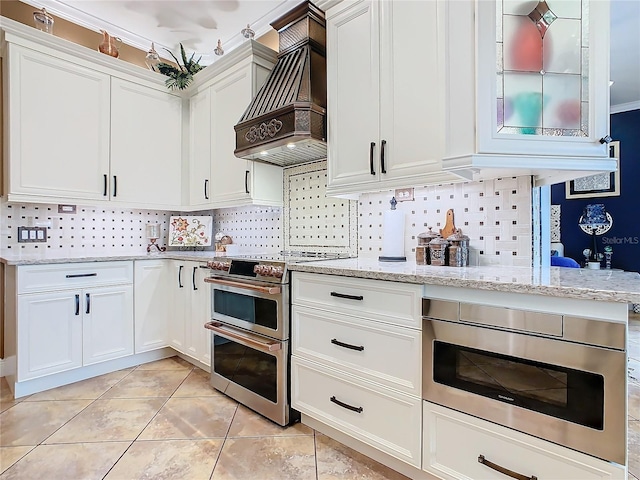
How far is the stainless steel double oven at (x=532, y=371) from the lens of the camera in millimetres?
1011

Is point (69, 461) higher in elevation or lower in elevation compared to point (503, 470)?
lower

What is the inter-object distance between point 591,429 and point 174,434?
6.25ft

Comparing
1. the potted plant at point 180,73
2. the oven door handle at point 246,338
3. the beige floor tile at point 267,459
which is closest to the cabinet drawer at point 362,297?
the oven door handle at point 246,338

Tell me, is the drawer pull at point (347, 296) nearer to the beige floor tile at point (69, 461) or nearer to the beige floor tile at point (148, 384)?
the beige floor tile at point (69, 461)

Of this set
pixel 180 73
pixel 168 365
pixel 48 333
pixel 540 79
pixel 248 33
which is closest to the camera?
pixel 540 79

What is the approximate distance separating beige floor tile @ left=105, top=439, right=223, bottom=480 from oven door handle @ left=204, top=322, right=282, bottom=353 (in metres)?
0.52

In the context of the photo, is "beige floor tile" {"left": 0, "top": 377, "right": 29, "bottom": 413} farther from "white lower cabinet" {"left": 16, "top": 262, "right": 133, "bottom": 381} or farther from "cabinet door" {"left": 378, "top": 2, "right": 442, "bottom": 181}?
"cabinet door" {"left": 378, "top": 2, "right": 442, "bottom": 181}

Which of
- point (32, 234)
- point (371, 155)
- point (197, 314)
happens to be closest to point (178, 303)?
point (197, 314)

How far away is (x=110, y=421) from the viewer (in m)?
1.97

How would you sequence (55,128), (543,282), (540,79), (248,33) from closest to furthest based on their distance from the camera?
(543,282) → (540,79) → (55,128) → (248,33)

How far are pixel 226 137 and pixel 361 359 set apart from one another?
2.20 metres

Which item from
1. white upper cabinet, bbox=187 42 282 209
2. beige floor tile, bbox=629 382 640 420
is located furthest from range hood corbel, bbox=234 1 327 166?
beige floor tile, bbox=629 382 640 420

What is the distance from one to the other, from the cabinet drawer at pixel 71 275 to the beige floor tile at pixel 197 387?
3.12 ft

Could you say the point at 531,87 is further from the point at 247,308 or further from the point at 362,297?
the point at 247,308
